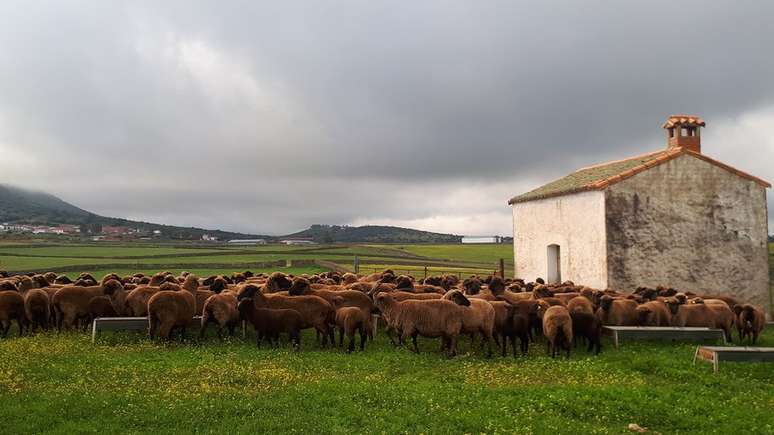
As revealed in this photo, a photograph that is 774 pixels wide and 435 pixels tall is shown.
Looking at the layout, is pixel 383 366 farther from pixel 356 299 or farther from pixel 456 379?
pixel 356 299

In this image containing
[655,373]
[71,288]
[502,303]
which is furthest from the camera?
[71,288]

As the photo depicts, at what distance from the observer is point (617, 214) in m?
25.3

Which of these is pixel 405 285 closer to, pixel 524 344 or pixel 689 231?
pixel 524 344

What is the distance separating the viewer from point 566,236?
1123 inches

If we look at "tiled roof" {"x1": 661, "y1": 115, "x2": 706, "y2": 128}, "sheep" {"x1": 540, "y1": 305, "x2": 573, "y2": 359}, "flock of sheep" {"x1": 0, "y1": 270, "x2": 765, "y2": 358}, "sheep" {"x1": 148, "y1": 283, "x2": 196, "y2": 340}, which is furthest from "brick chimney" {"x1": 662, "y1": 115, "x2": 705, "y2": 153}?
"sheep" {"x1": 148, "y1": 283, "x2": 196, "y2": 340}

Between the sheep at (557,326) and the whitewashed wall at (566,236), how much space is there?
11.0m

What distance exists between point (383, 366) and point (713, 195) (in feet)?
66.9

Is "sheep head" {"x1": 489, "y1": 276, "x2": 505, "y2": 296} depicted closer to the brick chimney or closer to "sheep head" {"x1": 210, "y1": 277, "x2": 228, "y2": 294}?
"sheep head" {"x1": 210, "y1": 277, "x2": 228, "y2": 294}

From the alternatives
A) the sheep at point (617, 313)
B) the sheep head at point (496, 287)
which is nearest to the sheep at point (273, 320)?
the sheep head at point (496, 287)

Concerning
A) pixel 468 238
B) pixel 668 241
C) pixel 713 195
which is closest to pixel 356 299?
pixel 668 241

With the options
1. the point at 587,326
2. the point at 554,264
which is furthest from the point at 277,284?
the point at 554,264

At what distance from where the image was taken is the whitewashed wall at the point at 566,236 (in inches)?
1013

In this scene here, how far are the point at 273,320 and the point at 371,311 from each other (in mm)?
2888

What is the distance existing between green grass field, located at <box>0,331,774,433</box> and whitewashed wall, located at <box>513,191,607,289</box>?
10.9 metres
